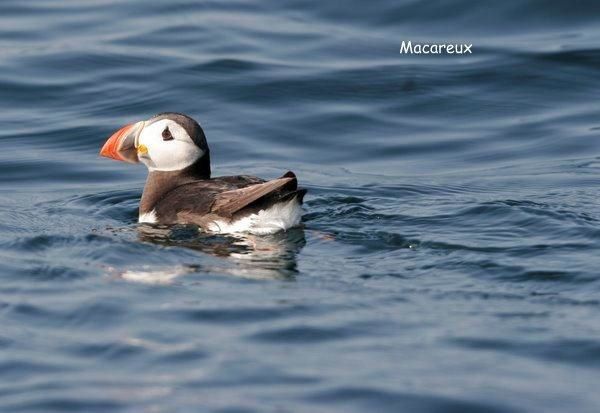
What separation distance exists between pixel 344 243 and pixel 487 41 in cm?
693

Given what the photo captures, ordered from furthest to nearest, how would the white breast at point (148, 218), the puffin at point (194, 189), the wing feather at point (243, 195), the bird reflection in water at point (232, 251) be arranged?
1. the white breast at point (148, 218)
2. the puffin at point (194, 189)
3. the wing feather at point (243, 195)
4. the bird reflection in water at point (232, 251)

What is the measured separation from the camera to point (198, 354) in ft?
19.8

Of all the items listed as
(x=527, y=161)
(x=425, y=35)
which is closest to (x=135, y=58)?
(x=425, y=35)

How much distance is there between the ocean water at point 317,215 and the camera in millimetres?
5793

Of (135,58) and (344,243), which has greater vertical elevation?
(135,58)

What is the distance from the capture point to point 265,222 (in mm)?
8164

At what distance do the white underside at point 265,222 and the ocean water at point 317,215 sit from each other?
8cm

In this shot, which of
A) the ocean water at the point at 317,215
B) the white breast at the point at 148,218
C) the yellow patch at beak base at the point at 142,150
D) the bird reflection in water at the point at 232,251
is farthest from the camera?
the yellow patch at beak base at the point at 142,150

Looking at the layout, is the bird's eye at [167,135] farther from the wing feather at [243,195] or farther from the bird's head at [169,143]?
the wing feather at [243,195]

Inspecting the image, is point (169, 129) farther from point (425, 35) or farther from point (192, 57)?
point (425, 35)

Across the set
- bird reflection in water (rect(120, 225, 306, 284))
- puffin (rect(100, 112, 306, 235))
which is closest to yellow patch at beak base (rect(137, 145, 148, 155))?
puffin (rect(100, 112, 306, 235))

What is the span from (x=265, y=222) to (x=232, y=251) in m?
0.41

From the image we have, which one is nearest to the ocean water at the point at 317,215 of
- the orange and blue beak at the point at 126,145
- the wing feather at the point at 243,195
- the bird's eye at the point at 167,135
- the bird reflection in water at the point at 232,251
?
the bird reflection in water at the point at 232,251

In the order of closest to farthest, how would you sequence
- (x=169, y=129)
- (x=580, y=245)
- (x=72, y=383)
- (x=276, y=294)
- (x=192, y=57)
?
(x=72, y=383) < (x=276, y=294) < (x=580, y=245) < (x=169, y=129) < (x=192, y=57)
